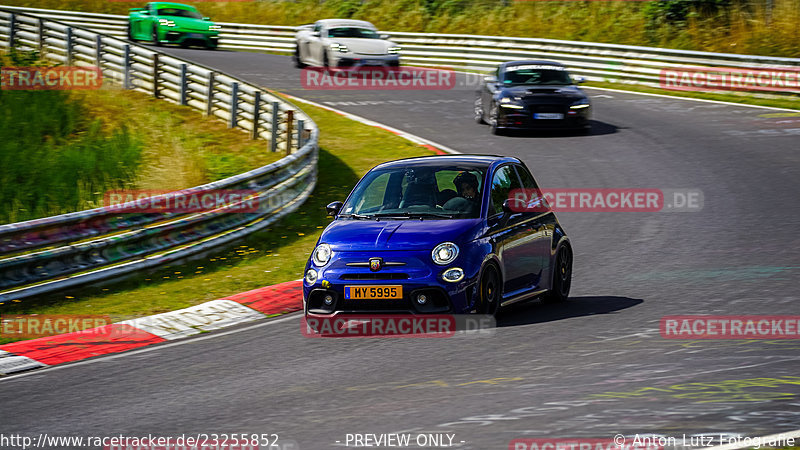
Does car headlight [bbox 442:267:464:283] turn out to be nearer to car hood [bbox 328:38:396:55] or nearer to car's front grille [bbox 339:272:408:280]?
car's front grille [bbox 339:272:408:280]

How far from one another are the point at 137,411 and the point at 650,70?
84.4ft

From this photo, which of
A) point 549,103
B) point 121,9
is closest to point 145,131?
point 549,103

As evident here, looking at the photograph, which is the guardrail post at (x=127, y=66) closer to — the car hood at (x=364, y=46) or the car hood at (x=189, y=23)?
the car hood at (x=364, y=46)

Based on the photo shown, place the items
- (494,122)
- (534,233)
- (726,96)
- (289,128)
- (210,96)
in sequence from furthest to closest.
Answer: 1. (726,96)
2. (210,96)
3. (494,122)
4. (289,128)
5. (534,233)

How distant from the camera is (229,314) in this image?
10922 millimetres

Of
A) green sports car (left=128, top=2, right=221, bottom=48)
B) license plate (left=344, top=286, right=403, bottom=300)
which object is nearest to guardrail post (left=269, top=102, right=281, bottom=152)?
license plate (left=344, top=286, right=403, bottom=300)

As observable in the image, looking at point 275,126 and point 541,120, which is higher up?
point 275,126

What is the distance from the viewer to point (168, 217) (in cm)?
1357

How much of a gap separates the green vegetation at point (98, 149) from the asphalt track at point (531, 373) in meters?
8.12

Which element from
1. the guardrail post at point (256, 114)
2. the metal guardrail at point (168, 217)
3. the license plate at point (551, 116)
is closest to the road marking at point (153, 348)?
the metal guardrail at point (168, 217)

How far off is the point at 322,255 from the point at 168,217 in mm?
4564

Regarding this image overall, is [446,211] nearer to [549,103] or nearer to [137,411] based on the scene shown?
[137,411]

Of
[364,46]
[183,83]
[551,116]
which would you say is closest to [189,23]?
[364,46]

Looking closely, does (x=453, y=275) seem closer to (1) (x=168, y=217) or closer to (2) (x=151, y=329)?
(2) (x=151, y=329)
